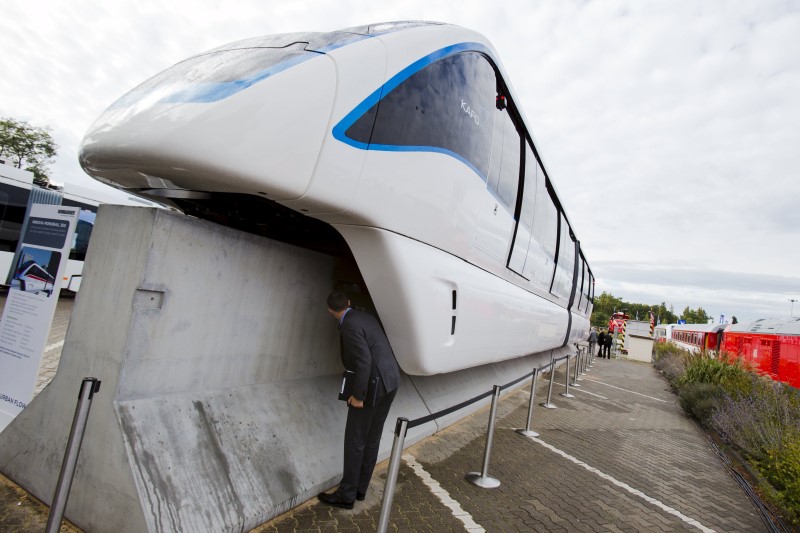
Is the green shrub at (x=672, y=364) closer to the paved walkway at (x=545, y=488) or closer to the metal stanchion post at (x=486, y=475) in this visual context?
the paved walkway at (x=545, y=488)

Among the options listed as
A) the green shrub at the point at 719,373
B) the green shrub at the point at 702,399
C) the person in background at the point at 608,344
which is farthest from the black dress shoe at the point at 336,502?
the person in background at the point at 608,344

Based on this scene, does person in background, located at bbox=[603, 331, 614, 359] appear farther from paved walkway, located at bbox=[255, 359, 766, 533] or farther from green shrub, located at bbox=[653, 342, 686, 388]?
paved walkway, located at bbox=[255, 359, 766, 533]

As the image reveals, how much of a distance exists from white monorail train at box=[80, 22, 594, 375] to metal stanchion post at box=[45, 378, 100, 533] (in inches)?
45.9

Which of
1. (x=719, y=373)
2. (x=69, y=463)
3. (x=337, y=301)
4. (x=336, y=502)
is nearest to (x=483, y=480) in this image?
(x=336, y=502)

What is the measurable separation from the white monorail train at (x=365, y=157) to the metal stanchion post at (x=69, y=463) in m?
1.17

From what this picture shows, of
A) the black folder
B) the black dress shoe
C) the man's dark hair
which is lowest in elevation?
the black dress shoe

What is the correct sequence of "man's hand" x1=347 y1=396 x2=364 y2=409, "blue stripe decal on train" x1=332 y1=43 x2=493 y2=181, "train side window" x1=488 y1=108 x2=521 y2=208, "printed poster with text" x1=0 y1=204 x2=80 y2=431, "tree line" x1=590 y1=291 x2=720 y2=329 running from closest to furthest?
"blue stripe decal on train" x1=332 y1=43 x2=493 y2=181
"printed poster with text" x1=0 y1=204 x2=80 y2=431
"man's hand" x1=347 y1=396 x2=364 y2=409
"train side window" x1=488 y1=108 x2=521 y2=208
"tree line" x1=590 y1=291 x2=720 y2=329

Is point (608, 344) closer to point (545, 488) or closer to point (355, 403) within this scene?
point (545, 488)

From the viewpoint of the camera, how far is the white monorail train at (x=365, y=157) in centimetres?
216

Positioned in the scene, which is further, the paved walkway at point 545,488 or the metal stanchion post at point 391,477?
the paved walkway at point 545,488

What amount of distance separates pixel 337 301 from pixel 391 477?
1337 mm

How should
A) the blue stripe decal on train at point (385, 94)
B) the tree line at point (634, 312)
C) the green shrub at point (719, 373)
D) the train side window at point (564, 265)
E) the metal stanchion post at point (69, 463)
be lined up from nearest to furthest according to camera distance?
the metal stanchion post at point (69, 463), the blue stripe decal on train at point (385, 94), the train side window at point (564, 265), the green shrub at point (719, 373), the tree line at point (634, 312)

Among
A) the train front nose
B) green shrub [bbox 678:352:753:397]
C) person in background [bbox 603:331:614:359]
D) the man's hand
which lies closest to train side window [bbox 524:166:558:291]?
the man's hand

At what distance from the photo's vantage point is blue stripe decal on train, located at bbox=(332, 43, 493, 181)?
7.89 ft
